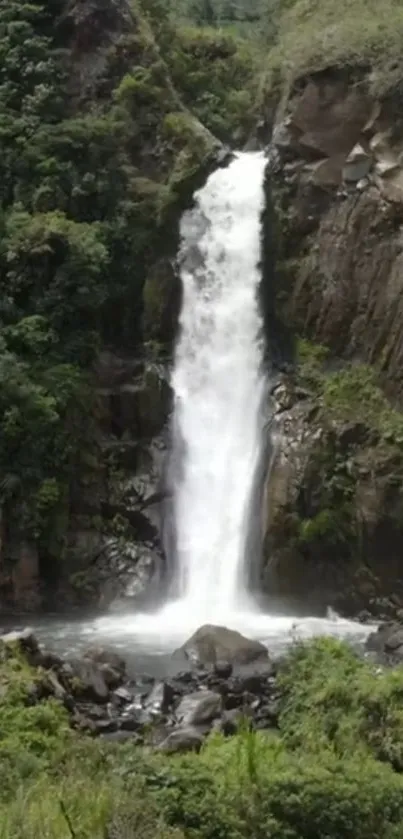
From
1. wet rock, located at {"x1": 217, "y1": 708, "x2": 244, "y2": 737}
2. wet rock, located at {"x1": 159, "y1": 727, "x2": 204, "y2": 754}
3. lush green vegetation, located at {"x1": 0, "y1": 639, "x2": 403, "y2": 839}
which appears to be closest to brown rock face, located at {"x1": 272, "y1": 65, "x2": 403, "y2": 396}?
wet rock, located at {"x1": 217, "y1": 708, "x2": 244, "y2": 737}

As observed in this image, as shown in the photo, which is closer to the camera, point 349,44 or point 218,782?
point 218,782

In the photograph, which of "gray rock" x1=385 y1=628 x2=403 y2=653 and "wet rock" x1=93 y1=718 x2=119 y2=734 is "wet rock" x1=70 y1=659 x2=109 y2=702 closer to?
"wet rock" x1=93 y1=718 x2=119 y2=734

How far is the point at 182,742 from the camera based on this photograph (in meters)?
13.0

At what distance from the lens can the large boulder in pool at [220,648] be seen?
57.7 ft

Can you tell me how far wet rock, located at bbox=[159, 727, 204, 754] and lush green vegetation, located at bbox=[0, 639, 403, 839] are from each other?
0.65 m

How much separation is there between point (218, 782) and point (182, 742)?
3.34 metres

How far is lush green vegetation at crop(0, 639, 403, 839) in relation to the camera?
8.45 meters

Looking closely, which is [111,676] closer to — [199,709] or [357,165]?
[199,709]

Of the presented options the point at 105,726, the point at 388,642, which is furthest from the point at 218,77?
the point at 105,726

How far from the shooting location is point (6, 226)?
2597 centimetres

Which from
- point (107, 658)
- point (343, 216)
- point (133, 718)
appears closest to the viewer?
point (133, 718)

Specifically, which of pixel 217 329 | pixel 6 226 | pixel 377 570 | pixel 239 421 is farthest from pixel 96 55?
pixel 377 570

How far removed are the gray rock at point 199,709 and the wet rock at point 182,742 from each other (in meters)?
0.89

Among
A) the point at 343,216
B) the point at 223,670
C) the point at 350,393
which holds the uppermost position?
the point at 343,216
